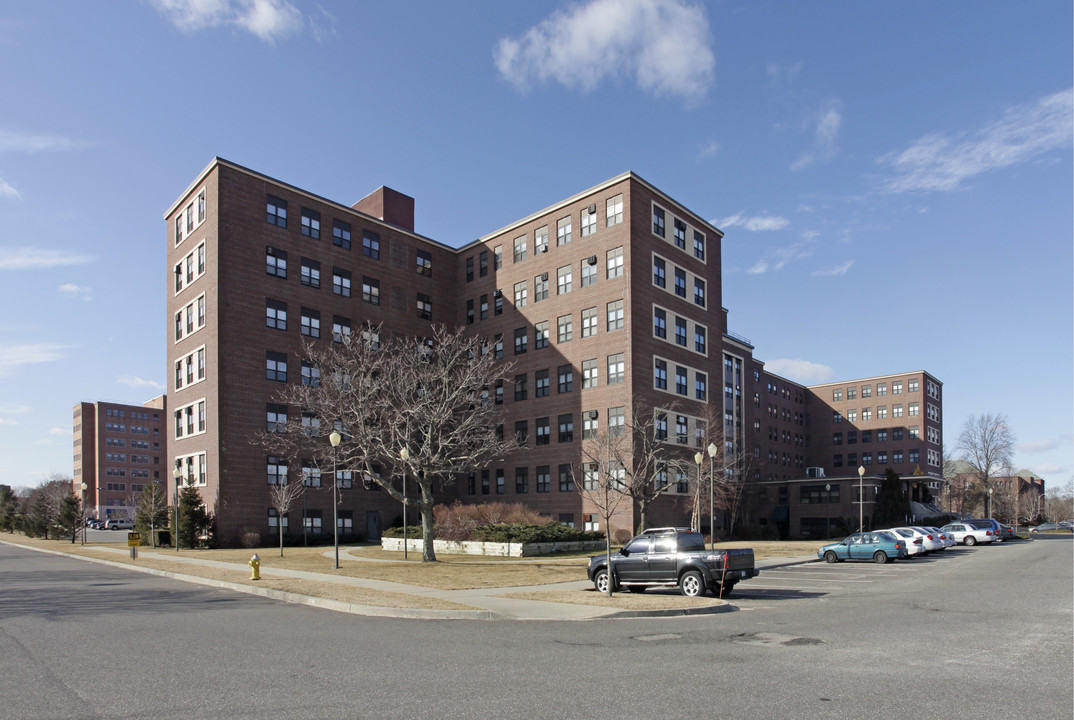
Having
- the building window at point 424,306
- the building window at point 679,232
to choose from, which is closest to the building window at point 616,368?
the building window at point 679,232

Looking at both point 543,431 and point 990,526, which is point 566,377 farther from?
point 990,526

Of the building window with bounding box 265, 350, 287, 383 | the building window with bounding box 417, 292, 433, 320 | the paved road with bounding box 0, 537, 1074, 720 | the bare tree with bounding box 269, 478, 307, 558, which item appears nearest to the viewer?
the paved road with bounding box 0, 537, 1074, 720

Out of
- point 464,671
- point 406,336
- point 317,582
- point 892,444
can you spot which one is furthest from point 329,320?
point 892,444

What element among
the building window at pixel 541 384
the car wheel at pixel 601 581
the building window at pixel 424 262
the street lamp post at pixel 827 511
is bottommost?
the street lamp post at pixel 827 511

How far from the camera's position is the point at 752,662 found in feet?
35.3

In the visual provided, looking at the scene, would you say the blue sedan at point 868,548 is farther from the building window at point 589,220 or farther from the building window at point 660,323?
the building window at point 589,220

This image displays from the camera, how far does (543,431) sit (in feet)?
192

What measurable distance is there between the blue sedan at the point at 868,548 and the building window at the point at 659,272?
24.9 m

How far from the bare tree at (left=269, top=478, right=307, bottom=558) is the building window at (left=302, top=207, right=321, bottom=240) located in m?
18.4

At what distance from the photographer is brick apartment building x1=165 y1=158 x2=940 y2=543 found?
167 feet

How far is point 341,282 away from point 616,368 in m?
22.0

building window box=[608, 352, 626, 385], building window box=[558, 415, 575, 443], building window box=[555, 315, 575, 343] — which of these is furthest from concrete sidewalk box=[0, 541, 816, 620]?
building window box=[555, 315, 575, 343]

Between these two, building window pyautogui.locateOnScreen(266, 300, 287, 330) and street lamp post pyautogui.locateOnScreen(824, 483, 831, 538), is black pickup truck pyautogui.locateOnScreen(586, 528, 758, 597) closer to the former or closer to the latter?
building window pyautogui.locateOnScreen(266, 300, 287, 330)

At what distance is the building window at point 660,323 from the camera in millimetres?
55219
